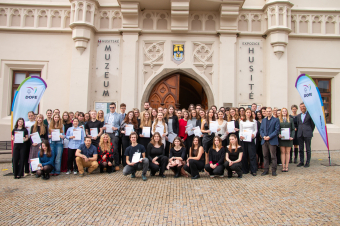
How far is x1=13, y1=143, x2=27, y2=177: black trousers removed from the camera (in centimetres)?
645

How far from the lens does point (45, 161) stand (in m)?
6.43

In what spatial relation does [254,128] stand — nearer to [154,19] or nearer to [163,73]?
[163,73]

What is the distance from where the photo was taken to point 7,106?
1059 cm

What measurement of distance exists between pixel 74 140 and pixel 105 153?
0.91m

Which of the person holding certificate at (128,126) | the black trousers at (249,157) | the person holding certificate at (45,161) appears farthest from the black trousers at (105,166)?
the black trousers at (249,157)

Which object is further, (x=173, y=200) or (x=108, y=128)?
(x=108, y=128)

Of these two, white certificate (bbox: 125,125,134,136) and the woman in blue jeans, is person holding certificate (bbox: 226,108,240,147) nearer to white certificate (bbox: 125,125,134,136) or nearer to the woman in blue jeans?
white certificate (bbox: 125,125,134,136)

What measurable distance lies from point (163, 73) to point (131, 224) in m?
7.57

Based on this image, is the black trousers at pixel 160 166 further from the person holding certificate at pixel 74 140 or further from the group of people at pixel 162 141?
the person holding certificate at pixel 74 140

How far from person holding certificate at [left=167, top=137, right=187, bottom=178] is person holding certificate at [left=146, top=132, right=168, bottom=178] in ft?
0.62

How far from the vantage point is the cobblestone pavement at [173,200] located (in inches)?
148

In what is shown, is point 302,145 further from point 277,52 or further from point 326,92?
point 326,92

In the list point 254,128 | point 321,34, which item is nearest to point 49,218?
point 254,128

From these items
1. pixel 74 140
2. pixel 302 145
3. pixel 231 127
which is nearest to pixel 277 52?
pixel 302 145
